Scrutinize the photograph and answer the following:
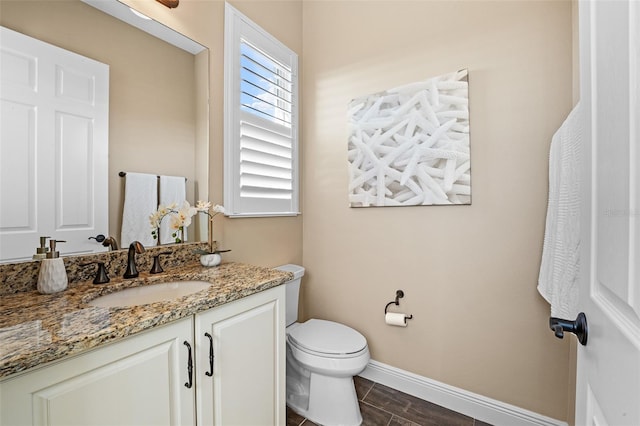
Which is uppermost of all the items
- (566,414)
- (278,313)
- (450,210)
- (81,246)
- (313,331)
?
(450,210)

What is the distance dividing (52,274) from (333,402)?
56.9 inches

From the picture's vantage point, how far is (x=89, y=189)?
47.0 inches

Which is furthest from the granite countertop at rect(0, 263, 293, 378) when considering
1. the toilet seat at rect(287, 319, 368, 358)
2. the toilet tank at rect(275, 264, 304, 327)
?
the toilet tank at rect(275, 264, 304, 327)

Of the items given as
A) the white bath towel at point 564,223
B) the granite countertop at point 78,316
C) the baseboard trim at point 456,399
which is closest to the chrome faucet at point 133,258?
the granite countertop at point 78,316

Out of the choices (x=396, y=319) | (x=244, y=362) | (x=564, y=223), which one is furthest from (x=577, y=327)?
(x=396, y=319)

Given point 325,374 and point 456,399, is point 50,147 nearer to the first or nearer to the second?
point 325,374

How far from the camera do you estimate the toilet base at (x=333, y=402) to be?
1.54 m

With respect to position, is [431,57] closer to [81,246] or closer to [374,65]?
[374,65]

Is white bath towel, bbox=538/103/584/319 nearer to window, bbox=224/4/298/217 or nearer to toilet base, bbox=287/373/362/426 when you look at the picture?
toilet base, bbox=287/373/362/426

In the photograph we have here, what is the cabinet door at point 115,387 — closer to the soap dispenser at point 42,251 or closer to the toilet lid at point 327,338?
the soap dispenser at point 42,251

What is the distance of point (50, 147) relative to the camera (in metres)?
1.08

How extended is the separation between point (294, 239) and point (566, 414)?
1.83m

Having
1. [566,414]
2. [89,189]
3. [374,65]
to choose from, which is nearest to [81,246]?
[89,189]

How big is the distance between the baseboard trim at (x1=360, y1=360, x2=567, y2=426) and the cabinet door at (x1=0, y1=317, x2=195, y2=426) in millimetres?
1344
